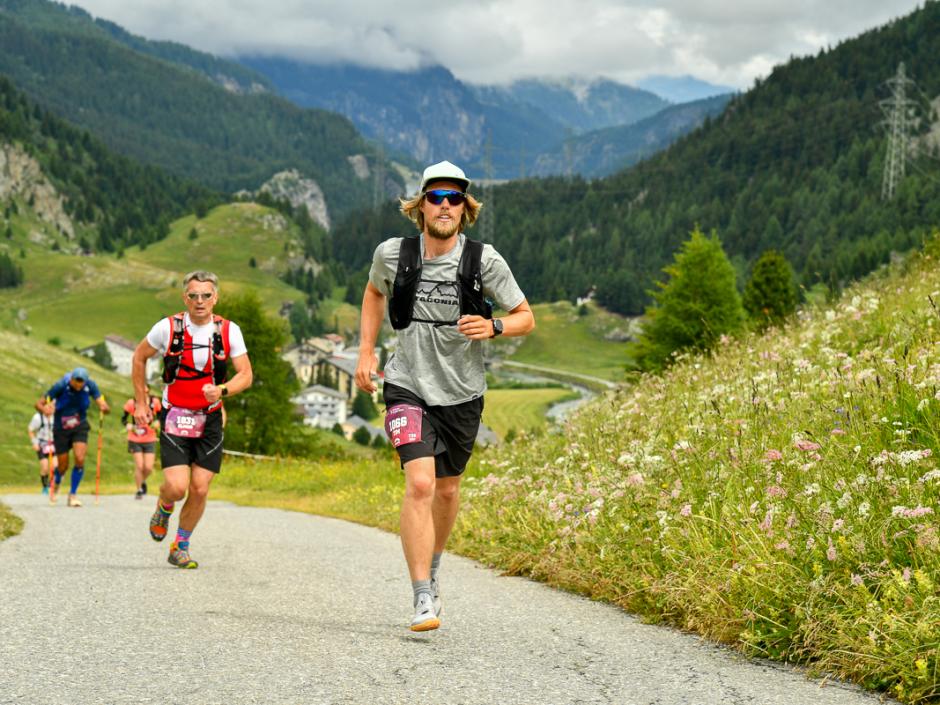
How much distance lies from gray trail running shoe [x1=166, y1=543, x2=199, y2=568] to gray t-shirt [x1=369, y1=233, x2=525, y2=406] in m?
4.12

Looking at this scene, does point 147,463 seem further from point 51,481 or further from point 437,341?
point 437,341

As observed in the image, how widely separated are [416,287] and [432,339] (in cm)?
32

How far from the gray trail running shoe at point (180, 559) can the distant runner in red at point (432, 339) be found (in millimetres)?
3886

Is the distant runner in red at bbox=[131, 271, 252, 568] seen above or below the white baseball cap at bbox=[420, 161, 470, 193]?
below

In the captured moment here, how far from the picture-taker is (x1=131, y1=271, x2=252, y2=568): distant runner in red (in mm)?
8961

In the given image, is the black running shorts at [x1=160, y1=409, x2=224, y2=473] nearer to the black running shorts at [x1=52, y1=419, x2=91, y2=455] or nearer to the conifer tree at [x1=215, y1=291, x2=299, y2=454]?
the black running shorts at [x1=52, y1=419, x2=91, y2=455]

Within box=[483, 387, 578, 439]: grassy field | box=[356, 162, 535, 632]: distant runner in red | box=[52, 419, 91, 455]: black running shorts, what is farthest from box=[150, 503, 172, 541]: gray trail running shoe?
box=[483, 387, 578, 439]: grassy field

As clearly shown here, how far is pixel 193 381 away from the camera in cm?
908

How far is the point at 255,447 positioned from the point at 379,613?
43.6m

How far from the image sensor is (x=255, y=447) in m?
49.4

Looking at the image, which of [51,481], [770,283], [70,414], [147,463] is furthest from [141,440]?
[770,283]

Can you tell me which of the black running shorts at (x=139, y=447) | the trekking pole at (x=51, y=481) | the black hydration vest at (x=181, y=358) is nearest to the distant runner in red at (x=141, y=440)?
the black running shorts at (x=139, y=447)

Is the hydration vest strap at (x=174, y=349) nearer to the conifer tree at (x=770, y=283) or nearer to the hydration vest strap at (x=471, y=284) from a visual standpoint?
the hydration vest strap at (x=471, y=284)

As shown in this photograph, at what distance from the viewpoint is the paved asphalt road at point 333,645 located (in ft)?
15.4
